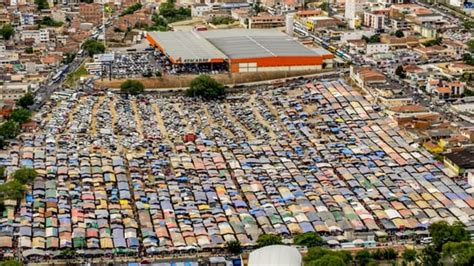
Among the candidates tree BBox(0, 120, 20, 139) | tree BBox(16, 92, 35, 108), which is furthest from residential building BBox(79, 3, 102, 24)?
tree BBox(0, 120, 20, 139)

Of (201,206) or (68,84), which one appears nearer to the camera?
(201,206)

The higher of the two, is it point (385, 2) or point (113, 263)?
point (385, 2)

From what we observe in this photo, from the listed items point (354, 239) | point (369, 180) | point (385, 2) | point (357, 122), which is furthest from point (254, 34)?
point (354, 239)

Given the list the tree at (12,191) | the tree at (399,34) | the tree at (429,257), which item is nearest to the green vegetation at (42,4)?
the tree at (399,34)

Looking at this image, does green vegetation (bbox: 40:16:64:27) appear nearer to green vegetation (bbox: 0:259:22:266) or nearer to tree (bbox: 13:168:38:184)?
tree (bbox: 13:168:38:184)

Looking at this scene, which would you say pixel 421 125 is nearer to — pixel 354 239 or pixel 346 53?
pixel 354 239

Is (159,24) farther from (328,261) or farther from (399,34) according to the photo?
(328,261)

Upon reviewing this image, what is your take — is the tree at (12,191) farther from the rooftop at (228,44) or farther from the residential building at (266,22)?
the residential building at (266,22)
